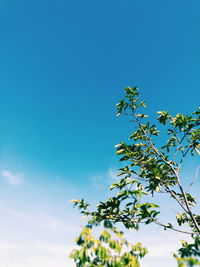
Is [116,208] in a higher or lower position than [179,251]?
higher

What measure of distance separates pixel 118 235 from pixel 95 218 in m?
2.74

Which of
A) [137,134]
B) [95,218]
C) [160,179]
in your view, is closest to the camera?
[95,218]

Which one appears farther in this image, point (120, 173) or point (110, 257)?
point (120, 173)

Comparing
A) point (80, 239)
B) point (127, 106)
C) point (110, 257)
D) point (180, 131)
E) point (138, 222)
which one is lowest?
point (110, 257)

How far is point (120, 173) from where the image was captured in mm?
7051

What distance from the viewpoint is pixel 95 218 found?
615 cm

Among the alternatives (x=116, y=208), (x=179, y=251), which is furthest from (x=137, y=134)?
(x=179, y=251)

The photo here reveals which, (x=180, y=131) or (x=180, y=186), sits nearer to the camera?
(x=180, y=186)

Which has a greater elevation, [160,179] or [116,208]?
[160,179]

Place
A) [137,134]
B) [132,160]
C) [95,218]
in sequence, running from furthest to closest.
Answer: [137,134] → [132,160] → [95,218]

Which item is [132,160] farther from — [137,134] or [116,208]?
[116,208]

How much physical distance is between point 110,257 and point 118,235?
16.8 inches

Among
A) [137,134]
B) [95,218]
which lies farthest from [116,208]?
[137,134]

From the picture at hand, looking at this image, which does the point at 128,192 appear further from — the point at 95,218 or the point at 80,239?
the point at 95,218
